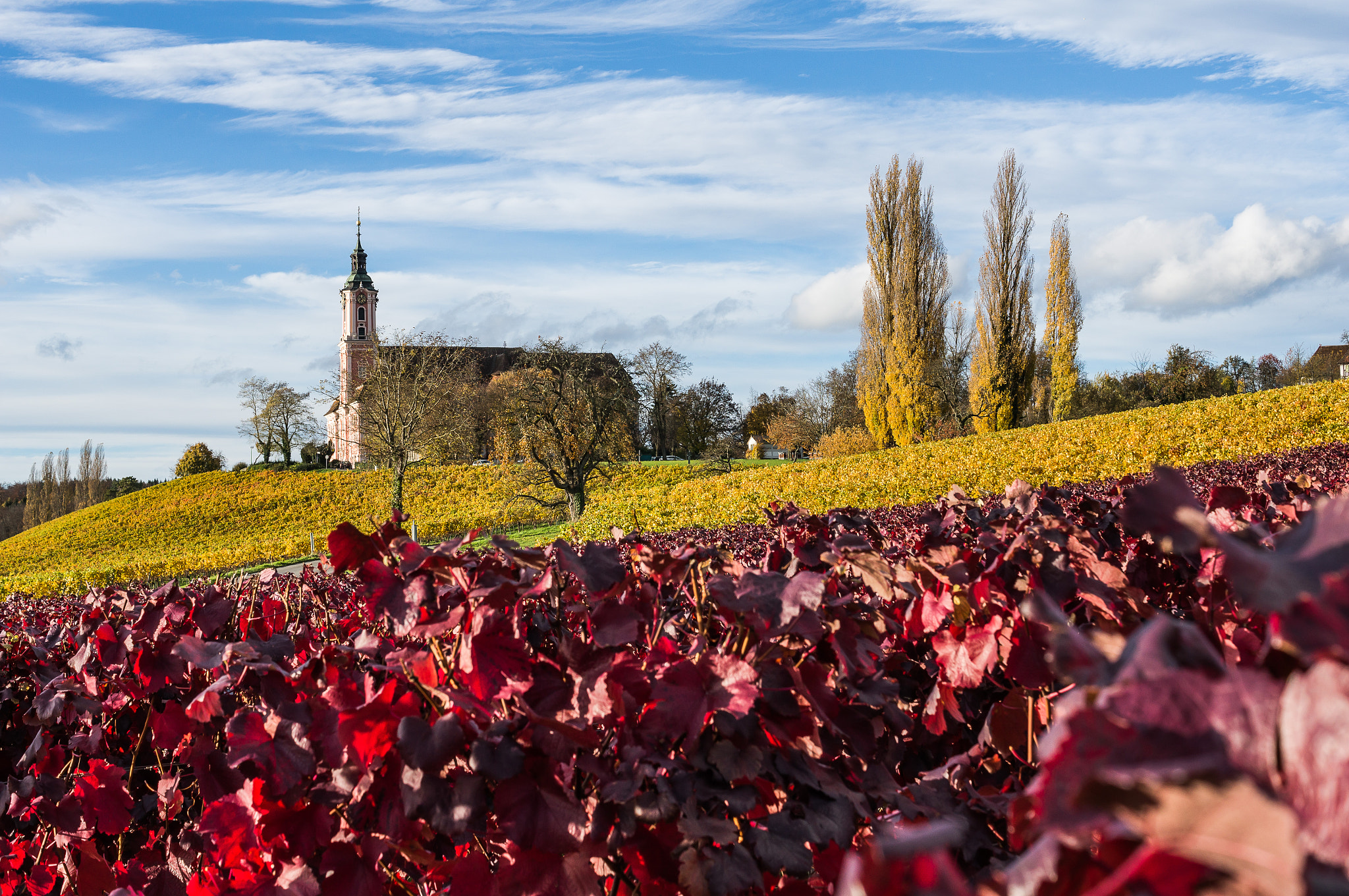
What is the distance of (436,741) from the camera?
111 centimetres

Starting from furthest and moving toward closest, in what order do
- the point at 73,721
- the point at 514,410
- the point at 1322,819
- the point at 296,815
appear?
the point at 514,410 → the point at 73,721 → the point at 296,815 → the point at 1322,819

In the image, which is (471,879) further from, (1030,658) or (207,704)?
(1030,658)

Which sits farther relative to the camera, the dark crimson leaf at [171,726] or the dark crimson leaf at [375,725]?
the dark crimson leaf at [171,726]

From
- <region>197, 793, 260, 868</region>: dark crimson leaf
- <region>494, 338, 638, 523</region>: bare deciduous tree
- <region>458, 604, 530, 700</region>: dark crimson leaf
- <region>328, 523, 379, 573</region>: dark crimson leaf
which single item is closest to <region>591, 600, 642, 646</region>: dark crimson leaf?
<region>458, 604, 530, 700</region>: dark crimson leaf

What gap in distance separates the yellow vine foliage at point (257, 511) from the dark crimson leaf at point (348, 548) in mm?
23352

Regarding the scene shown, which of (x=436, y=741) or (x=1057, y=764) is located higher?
(x=1057, y=764)

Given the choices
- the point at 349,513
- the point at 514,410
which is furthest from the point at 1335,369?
the point at 349,513

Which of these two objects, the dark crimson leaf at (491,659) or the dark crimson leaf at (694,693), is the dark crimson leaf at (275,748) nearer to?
the dark crimson leaf at (491,659)

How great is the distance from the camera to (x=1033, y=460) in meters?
13.7

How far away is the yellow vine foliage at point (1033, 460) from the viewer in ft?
38.5

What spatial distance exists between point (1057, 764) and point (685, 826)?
0.77m

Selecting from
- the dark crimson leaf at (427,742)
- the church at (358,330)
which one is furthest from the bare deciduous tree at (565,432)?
the church at (358,330)

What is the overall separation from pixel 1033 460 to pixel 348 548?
544 inches

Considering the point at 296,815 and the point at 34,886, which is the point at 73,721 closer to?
the point at 34,886
